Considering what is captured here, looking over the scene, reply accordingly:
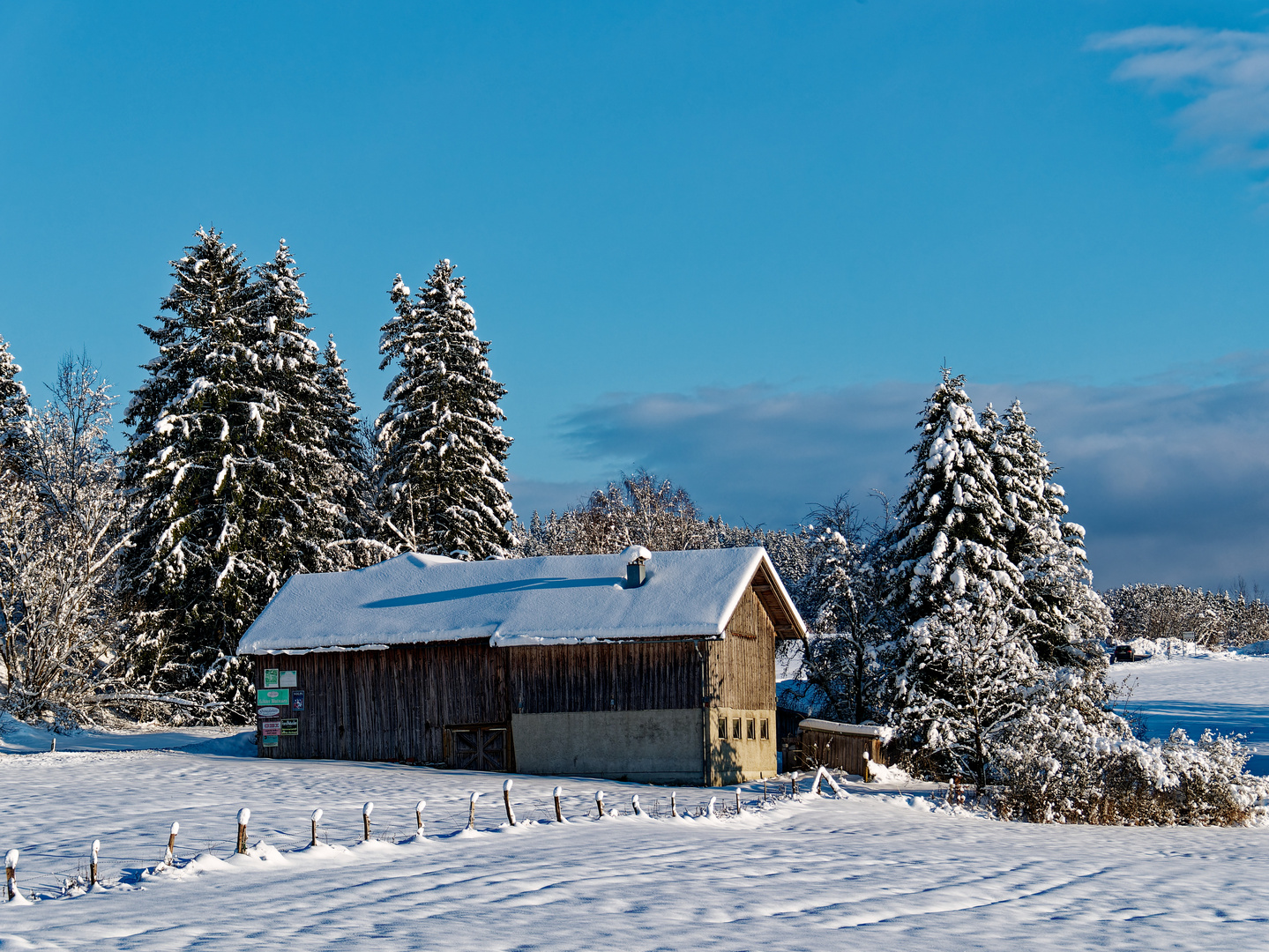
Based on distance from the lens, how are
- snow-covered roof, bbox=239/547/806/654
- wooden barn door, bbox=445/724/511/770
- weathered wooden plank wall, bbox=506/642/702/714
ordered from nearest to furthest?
weathered wooden plank wall, bbox=506/642/702/714, snow-covered roof, bbox=239/547/806/654, wooden barn door, bbox=445/724/511/770

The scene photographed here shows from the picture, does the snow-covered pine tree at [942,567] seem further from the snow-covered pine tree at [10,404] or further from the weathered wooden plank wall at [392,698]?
the snow-covered pine tree at [10,404]

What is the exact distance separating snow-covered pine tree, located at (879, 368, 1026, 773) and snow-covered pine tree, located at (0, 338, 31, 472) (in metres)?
37.5

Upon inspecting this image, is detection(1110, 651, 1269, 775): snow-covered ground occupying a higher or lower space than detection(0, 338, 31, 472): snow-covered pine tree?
lower

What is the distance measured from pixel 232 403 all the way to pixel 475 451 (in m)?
9.14

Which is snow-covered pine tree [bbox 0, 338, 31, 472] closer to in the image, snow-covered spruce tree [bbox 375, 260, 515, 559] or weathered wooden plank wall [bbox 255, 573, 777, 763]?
snow-covered spruce tree [bbox 375, 260, 515, 559]

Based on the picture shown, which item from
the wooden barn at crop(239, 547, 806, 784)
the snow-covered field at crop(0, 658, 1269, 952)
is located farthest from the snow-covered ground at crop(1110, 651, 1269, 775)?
the snow-covered field at crop(0, 658, 1269, 952)

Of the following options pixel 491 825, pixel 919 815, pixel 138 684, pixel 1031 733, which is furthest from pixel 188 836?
pixel 138 684

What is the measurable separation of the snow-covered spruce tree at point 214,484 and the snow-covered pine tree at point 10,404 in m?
11.6

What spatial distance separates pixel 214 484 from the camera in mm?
39500

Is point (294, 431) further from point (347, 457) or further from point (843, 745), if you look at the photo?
point (843, 745)

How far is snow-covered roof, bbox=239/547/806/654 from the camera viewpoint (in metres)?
29.9

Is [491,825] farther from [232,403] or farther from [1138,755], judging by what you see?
[232,403]

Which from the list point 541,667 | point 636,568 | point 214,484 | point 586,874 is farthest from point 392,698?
point 586,874

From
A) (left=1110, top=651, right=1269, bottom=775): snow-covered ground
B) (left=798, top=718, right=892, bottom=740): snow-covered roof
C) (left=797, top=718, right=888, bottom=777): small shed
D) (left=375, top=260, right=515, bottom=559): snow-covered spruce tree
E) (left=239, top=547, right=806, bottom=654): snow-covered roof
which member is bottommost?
(left=1110, top=651, right=1269, bottom=775): snow-covered ground
